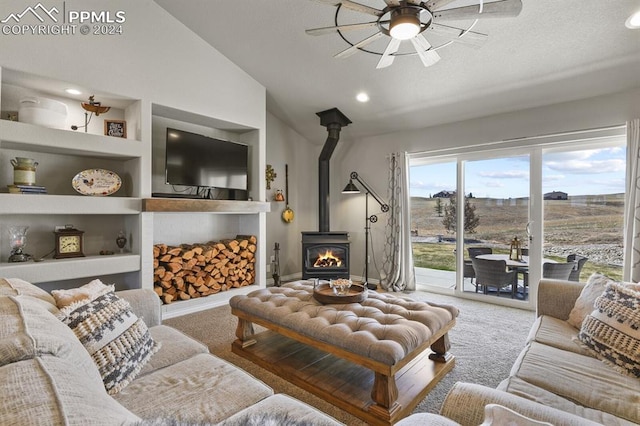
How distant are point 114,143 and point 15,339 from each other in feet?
9.11

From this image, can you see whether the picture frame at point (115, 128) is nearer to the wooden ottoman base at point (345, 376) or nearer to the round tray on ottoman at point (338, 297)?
the wooden ottoman base at point (345, 376)

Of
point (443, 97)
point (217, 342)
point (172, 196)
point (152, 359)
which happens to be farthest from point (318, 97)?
point (152, 359)

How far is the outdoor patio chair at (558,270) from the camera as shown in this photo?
3.52 m

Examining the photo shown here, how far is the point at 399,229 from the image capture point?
4668 mm

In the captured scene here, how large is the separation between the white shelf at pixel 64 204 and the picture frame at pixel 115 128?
0.72 meters

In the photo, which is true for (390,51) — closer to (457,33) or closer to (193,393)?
(457,33)

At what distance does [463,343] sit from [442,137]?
9.17ft

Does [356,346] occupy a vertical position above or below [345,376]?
above

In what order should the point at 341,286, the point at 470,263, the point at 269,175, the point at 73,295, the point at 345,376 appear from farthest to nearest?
the point at 269,175 → the point at 470,263 → the point at 341,286 → the point at 345,376 → the point at 73,295

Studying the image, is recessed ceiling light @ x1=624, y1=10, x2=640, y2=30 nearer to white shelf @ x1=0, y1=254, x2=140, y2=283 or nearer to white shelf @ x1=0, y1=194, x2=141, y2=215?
white shelf @ x1=0, y1=194, x2=141, y2=215

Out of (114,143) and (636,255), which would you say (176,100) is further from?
(636,255)

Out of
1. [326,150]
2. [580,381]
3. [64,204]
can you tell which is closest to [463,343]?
[580,381]

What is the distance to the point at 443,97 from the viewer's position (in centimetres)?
380

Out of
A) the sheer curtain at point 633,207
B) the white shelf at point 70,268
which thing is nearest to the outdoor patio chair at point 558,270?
the sheer curtain at point 633,207
